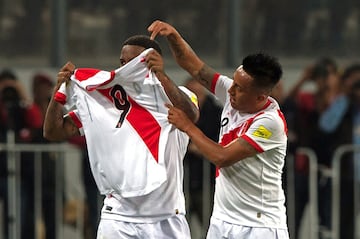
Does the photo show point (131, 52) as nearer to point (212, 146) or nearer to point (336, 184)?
point (212, 146)

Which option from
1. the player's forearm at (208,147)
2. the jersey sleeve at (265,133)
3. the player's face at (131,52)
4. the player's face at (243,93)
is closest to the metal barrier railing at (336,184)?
the jersey sleeve at (265,133)

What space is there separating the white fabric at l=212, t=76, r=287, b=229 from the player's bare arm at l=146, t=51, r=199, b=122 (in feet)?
1.00

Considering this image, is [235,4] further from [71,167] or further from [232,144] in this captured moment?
[232,144]

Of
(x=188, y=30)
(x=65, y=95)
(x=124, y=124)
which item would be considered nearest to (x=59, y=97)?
(x=65, y=95)

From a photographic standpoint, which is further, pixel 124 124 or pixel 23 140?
pixel 23 140

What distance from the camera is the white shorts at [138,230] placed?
26.1ft

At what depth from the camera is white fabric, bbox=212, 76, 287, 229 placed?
804cm

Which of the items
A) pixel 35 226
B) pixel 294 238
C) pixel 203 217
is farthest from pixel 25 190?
pixel 294 238

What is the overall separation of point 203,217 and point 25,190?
182 cm

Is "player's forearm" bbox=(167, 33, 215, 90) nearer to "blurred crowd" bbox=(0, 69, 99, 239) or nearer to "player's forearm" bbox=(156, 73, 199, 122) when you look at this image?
"player's forearm" bbox=(156, 73, 199, 122)

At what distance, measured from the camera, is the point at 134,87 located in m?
8.03

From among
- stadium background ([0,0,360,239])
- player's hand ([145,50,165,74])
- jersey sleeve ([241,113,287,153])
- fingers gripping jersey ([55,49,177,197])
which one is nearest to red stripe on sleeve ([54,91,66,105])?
fingers gripping jersey ([55,49,177,197])

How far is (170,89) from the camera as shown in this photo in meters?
7.94

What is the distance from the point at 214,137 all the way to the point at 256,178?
4024 millimetres
